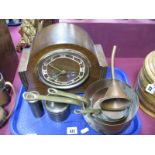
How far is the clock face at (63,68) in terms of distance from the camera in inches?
27.0

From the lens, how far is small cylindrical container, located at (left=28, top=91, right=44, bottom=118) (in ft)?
2.26

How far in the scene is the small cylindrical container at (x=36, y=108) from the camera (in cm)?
69

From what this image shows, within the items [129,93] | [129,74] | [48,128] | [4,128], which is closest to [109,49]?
[129,74]

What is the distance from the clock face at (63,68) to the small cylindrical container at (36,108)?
0.09m

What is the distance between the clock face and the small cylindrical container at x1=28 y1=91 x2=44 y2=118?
9 cm

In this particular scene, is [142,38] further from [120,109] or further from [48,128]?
[48,128]

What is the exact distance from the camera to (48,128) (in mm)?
751

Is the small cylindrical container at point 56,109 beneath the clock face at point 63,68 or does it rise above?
beneath

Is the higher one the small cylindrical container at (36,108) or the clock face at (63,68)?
the clock face at (63,68)
